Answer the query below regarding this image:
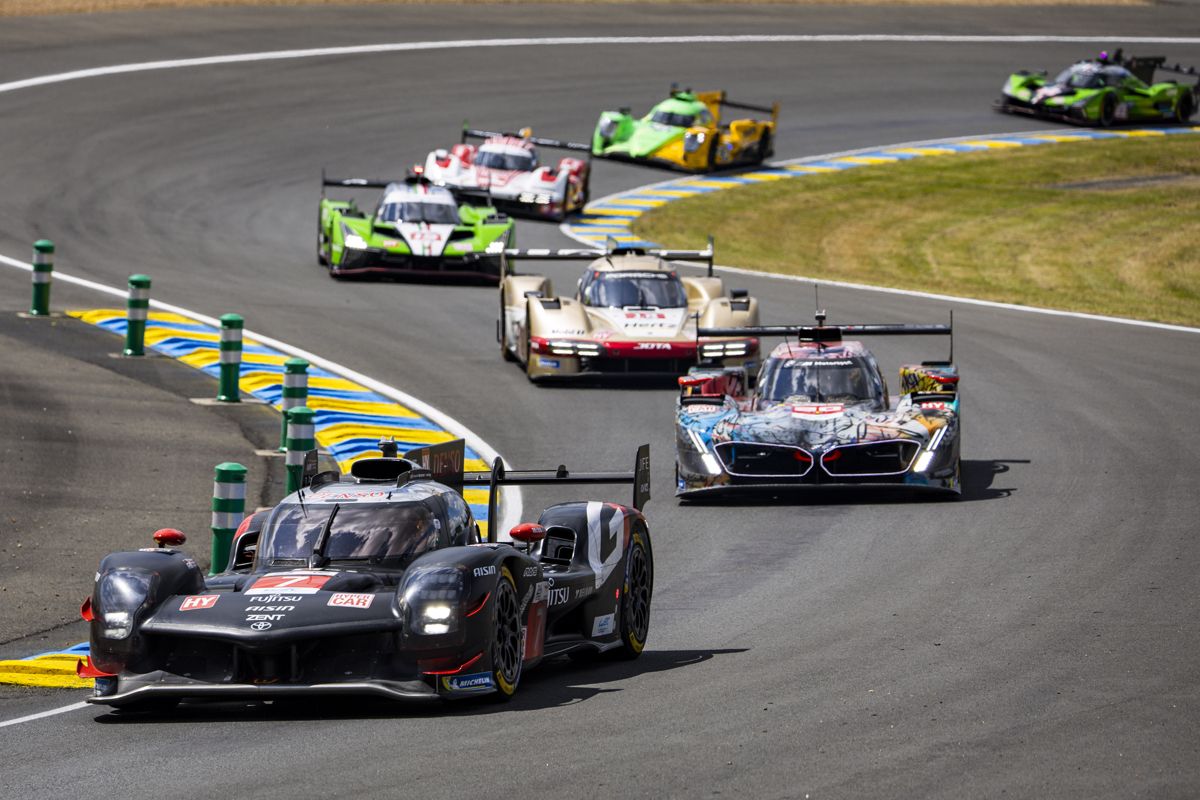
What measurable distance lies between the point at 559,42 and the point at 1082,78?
15.0m

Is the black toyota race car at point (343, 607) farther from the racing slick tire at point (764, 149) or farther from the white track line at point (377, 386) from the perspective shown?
the racing slick tire at point (764, 149)

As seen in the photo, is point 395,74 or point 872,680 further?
point 395,74

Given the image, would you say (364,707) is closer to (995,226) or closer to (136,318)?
(136,318)

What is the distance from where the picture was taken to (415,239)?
3325cm

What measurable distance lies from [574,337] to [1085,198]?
22071mm

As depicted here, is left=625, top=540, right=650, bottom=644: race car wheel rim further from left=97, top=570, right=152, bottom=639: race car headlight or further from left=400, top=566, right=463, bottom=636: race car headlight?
left=97, top=570, right=152, bottom=639: race car headlight

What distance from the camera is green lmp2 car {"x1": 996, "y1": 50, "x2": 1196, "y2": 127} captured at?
54062 mm

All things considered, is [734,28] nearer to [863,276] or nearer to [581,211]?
[581,211]

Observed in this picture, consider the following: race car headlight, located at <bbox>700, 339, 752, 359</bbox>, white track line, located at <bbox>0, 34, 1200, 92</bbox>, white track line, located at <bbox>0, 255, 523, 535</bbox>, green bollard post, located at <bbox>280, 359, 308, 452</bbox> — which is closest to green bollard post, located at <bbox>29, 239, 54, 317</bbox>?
white track line, located at <bbox>0, 255, 523, 535</bbox>

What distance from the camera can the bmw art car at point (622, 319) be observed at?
85.7 ft

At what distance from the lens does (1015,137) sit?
52.6 m

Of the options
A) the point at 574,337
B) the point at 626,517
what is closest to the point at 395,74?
the point at 574,337

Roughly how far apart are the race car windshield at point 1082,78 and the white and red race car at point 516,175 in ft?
60.8

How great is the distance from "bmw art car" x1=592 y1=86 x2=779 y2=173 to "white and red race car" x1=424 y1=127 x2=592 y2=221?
5.99 meters
